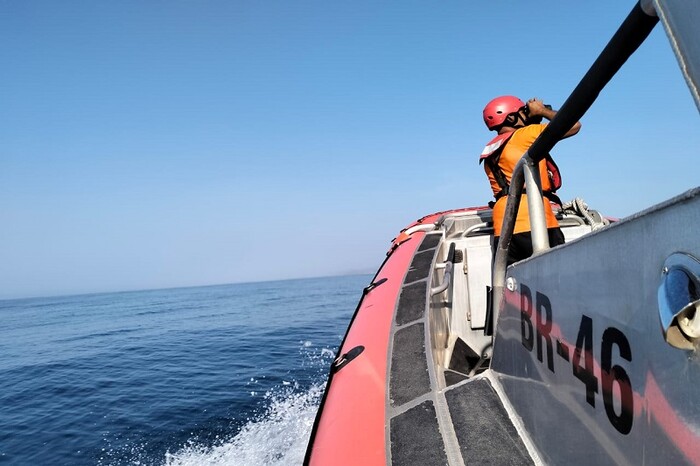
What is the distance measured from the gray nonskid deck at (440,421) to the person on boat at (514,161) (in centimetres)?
111

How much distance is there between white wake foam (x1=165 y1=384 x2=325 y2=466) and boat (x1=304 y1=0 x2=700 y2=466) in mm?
2621

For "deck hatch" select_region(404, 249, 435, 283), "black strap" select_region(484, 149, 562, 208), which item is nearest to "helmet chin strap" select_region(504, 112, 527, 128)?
"black strap" select_region(484, 149, 562, 208)

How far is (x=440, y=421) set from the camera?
1.72m

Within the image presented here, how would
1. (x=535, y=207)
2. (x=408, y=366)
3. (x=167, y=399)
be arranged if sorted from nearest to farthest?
(x=535, y=207) → (x=408, y=366) → (x=167, y=399)

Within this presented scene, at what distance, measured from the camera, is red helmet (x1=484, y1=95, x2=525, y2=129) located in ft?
11.2

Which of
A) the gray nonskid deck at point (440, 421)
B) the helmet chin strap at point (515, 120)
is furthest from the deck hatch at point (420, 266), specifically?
the helmet chin strap at point (515, 120)

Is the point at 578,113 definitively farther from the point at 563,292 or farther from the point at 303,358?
the point at 303,358

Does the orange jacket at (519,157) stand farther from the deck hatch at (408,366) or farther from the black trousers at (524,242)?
the deck hatch at (408,366)

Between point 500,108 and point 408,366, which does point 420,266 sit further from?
point 408,366

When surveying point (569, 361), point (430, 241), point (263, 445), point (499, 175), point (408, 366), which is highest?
point (499, 175)

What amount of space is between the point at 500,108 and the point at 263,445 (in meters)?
4.41

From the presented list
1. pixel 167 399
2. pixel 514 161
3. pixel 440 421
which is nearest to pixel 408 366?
pixel 440 421

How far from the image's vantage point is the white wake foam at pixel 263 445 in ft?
15.2

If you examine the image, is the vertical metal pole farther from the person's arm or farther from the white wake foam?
the white wake foam
